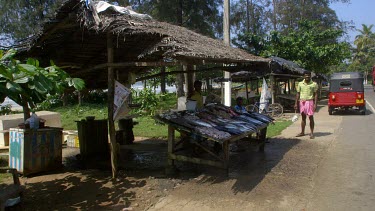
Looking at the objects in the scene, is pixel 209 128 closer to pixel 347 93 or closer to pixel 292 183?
pixel 292 183

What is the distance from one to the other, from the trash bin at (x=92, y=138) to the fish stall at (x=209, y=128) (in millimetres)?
2223

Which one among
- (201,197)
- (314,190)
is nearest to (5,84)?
(201,197)

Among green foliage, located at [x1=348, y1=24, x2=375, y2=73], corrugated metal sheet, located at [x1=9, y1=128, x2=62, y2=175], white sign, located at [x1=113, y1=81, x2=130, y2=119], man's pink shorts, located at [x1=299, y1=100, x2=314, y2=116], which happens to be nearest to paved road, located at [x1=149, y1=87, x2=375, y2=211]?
man's pink shorts, located at [x1=299, y1=100, x2=314, y2=116]

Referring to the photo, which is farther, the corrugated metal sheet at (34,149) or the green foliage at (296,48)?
the green foliage at (296,48)

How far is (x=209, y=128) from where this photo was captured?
622 cm

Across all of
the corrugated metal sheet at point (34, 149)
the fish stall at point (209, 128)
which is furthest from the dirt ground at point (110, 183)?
the fish stall at point (209, 128)

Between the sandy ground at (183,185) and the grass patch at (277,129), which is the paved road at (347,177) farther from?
the grass patch at (277,129)

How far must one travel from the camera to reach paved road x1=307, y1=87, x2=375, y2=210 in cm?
504

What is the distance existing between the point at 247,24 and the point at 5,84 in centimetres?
2932

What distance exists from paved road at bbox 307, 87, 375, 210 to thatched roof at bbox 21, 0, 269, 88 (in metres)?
2.75

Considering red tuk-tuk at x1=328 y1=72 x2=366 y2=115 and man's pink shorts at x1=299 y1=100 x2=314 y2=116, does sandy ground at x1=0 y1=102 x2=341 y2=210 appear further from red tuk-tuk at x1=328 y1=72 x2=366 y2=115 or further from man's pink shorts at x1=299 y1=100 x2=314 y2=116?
red tuk-tuk at x1=328 y1=72 x2=366 y2=115

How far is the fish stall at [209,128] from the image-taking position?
20.0 feet

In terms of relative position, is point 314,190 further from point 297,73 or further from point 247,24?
point 247,24

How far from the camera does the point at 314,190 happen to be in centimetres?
563
